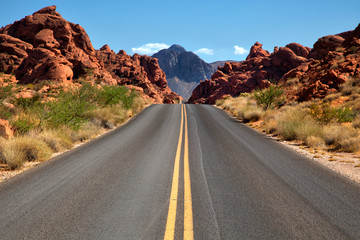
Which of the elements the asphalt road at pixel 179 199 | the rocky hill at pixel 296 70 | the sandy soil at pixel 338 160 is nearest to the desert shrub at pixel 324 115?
the sandy soil at pixel 338 160

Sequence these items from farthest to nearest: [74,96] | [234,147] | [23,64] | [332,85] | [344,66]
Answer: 1. [23,64]
2. [344,66]
3. [332,85]
4. [74,96]
5. [234,147]

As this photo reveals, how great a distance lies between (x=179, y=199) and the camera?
14.2 feet

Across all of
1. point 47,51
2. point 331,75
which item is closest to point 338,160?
point 331,75

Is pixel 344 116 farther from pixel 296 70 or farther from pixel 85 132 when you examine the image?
pixel 296 70

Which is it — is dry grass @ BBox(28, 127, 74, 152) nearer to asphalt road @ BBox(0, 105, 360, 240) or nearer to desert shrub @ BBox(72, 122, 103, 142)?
desert shrub @ BBox(72, 122, 103, 142)

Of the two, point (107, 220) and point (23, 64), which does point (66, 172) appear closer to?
point (107, 220)

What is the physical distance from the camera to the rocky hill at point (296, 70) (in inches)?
768

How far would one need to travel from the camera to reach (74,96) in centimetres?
1325

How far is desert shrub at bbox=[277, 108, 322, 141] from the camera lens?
10305mm

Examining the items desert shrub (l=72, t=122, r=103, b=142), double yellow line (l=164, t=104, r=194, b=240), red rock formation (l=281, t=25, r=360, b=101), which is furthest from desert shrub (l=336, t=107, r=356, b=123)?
desert shrub (l=72, t=122, r=103, b=142)

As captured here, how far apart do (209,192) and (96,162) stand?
4025 millimetres

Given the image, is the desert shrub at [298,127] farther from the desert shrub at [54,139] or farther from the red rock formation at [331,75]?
the desert shrub at [54,139]

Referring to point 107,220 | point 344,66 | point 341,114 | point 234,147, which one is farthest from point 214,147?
point 344,66

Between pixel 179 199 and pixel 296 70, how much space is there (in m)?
32.6
